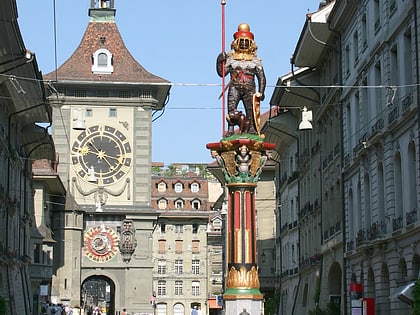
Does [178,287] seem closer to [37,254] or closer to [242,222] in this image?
[37,254]

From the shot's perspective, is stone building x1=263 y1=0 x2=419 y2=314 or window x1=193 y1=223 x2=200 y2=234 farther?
window x1=193 y1=223 x2=200 y2=234

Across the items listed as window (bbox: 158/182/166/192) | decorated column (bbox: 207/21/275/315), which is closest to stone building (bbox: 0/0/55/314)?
decorated column (bbox: 207/21/275/315)

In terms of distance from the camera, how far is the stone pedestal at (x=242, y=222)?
22328 mm

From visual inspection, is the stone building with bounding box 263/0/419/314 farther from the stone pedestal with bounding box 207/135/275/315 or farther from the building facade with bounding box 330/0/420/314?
the stone pedestal with bounding box 207/135/275/315

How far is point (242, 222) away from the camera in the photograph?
22344 mm

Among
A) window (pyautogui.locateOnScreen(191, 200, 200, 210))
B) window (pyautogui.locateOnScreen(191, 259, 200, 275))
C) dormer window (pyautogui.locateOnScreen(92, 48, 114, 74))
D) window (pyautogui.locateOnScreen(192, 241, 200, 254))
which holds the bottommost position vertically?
window (pyautogui.locateOnScreen(191, 259, 200, 275))

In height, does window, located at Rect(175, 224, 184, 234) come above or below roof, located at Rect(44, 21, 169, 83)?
below

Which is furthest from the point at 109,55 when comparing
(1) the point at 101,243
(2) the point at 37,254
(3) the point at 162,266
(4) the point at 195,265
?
(3) the point at 162,266

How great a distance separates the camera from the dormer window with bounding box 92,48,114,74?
84.0 metres

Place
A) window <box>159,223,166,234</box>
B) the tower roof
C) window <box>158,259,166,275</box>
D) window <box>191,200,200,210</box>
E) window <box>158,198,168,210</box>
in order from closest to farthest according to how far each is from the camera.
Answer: the tower roof, window <box>159,223,166,234</box>, window <box>158,259,166,275</box>, window <box>158,198,168,210</box>, window <box>191,200,200,210</box>

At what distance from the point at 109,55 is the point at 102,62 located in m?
0.96

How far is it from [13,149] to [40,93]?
406 centimetres

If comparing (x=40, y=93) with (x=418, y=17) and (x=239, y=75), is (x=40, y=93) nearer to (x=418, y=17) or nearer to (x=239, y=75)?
(x=418, y=17)

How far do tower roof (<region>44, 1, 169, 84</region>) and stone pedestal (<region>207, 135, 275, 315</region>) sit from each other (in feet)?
195
